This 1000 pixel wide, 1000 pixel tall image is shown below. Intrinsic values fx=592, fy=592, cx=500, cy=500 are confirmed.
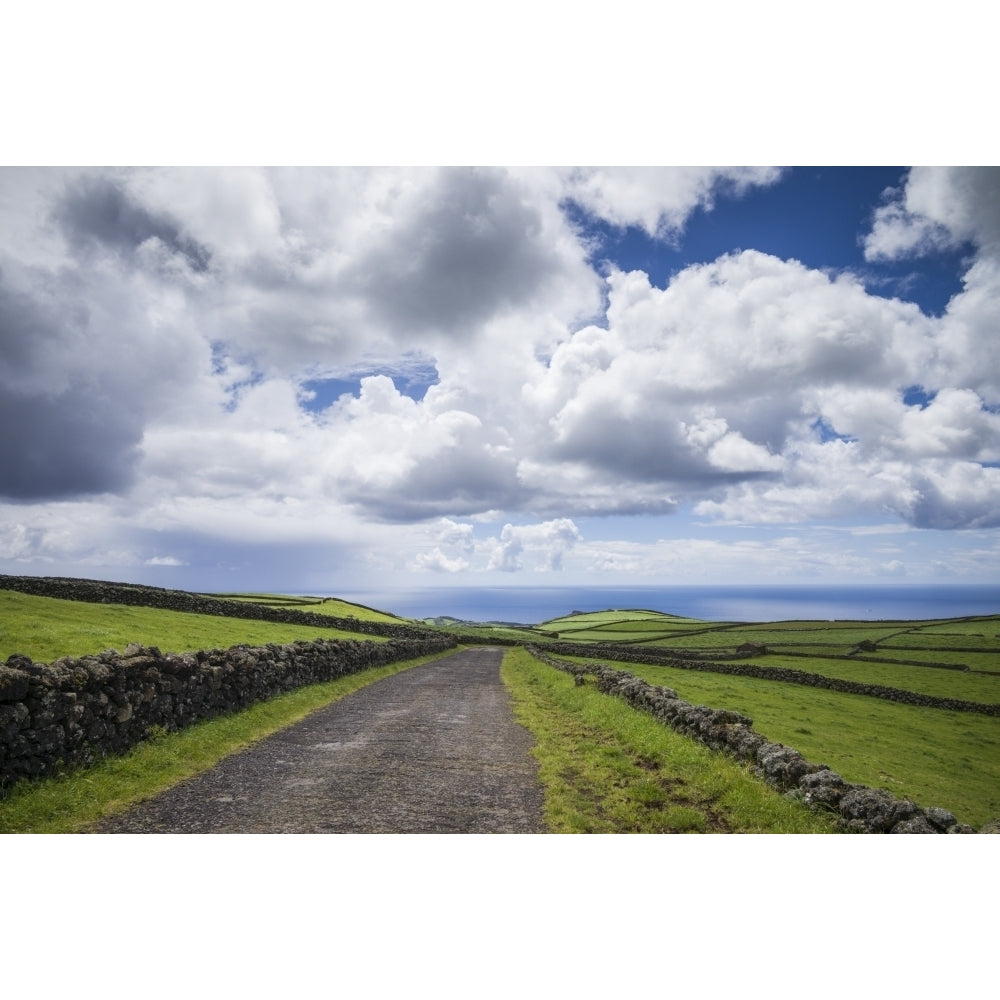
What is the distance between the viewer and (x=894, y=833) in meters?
8.10

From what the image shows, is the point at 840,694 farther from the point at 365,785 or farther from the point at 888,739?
the point at 365,785

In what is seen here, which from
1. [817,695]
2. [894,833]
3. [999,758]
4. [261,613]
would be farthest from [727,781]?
[261,613]

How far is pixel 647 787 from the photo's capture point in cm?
962

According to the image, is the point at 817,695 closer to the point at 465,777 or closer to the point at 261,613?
the point at 465,777

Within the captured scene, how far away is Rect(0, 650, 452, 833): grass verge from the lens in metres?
7.49

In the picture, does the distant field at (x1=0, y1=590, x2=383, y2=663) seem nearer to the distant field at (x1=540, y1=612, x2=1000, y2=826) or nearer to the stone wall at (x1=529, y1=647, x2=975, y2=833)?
the stone wall at (x1=529, y1=647, x2=975, y2=833)

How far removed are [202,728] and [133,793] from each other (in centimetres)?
490

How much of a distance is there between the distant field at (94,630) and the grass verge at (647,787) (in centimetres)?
1184

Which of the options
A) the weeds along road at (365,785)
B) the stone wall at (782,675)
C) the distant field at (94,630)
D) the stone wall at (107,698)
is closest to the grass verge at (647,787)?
the weeds along road at (365,785)

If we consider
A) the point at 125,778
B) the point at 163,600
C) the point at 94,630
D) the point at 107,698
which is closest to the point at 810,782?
the point at 125,778

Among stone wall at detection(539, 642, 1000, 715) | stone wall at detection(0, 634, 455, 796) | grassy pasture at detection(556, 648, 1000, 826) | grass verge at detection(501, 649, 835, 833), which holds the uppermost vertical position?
stone wall at detection(0, 634, 455, 796)

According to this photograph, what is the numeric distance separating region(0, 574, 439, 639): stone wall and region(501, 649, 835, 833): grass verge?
108 ft

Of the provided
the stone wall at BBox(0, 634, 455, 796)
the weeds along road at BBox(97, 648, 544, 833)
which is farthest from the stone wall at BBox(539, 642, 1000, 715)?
the stone wall at BBox(0, 634, 455, 796)

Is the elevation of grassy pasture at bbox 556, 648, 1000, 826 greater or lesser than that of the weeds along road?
lesser
